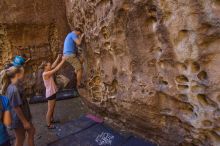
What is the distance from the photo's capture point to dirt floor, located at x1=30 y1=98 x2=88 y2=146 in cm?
459

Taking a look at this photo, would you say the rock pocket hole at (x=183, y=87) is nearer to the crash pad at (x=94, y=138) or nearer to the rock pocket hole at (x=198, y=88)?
the rock pocket hole at (x=198, y=88)

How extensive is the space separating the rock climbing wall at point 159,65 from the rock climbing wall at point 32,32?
7.49 feet

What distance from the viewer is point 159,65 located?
137 inches

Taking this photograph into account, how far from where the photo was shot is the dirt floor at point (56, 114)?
4.59m

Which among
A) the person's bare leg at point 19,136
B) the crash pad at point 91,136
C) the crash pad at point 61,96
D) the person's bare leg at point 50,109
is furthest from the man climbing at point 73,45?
the person's bare leg at point 19,136

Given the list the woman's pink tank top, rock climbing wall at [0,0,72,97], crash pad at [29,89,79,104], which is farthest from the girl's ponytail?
rock climbing wall at [0,0,72,97]


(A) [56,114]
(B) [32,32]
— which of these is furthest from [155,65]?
(B) [32,32]

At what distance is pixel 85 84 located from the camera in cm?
575

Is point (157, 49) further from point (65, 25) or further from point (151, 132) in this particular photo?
point (65, 25)

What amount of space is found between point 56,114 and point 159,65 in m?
2.92

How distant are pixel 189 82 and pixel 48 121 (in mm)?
2907

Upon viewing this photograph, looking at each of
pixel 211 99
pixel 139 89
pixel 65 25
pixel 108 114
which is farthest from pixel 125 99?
pixel 65 25

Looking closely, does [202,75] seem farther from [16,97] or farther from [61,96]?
[61,96]

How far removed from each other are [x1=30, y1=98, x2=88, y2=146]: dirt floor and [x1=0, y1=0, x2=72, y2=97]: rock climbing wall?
122 cm
